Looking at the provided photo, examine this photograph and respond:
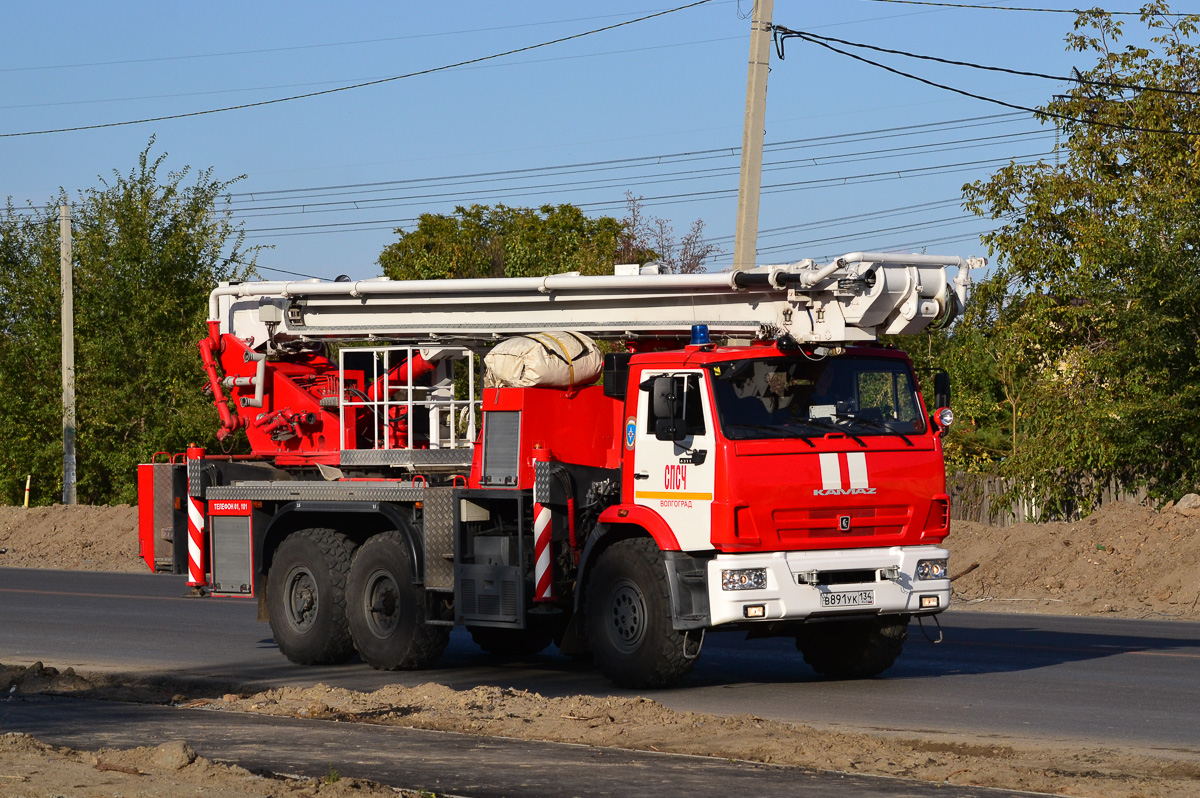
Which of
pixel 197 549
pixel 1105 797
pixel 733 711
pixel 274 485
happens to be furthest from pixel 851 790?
pixel 197 549

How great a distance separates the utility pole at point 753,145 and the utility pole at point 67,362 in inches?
778

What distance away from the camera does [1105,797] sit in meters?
7.46

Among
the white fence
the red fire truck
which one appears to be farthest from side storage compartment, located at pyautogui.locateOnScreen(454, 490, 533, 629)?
the white fence

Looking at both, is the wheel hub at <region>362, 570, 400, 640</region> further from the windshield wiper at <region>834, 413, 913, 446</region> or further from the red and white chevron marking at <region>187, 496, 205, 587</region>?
the windshield wiper at <region>834, 413, 913, 446</region>

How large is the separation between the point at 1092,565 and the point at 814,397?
1117cm

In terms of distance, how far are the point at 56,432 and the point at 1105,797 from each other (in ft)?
108

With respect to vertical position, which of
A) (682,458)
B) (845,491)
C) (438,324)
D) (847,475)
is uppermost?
(438,324)

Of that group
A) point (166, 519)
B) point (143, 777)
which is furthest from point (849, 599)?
point (166, 519)

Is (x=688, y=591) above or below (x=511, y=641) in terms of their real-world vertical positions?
above

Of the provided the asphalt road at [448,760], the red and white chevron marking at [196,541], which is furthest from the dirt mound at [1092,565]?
the asphalt road at [448,760]

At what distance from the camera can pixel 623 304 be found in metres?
13.2

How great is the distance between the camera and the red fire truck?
1165 centimetres

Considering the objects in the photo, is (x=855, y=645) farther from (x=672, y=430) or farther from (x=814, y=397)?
(x=672, y=430)

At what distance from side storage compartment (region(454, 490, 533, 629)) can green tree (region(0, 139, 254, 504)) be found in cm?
2082
